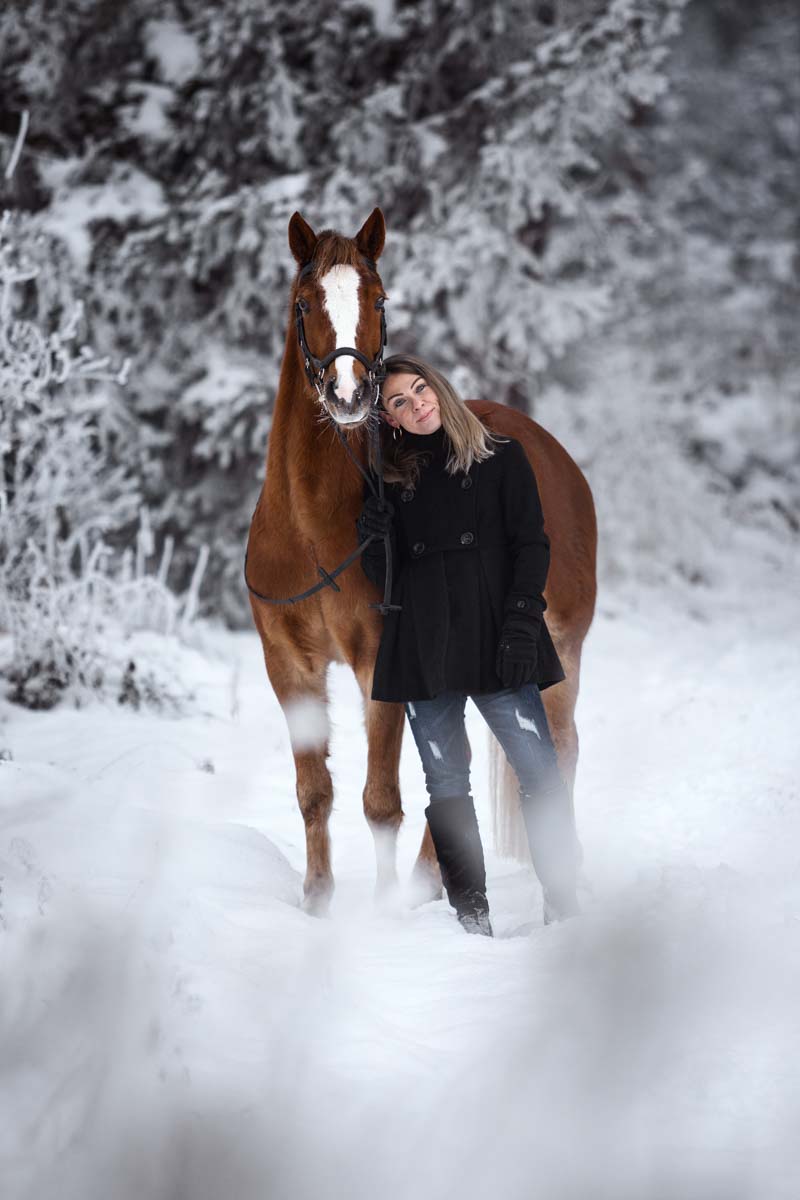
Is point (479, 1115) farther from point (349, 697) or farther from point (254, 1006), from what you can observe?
point (349, 697)

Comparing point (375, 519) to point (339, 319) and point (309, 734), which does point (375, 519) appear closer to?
point (339, 319)

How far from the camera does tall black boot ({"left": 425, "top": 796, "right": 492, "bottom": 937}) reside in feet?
10.9

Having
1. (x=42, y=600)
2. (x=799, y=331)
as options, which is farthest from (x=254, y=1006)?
(x=799, y=331)

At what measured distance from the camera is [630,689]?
7.60 metres

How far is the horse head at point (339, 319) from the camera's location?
10.2ft

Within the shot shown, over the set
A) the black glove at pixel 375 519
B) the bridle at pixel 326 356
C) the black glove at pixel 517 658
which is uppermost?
the bridle at pixel 326 356

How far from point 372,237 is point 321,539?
1049 mm

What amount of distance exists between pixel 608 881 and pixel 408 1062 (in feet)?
5.42

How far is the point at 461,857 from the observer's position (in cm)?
334

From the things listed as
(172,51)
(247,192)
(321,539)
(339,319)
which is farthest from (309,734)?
(172,51)

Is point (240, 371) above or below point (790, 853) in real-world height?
above

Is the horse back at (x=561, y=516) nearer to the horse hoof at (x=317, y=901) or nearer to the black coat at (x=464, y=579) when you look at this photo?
the black coat at (x=464, y=579)

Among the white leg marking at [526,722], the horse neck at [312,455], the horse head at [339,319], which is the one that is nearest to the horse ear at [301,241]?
the horse head at [339,319]

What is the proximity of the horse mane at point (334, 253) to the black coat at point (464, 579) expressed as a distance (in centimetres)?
63
